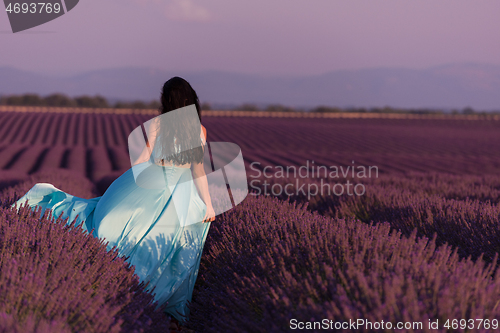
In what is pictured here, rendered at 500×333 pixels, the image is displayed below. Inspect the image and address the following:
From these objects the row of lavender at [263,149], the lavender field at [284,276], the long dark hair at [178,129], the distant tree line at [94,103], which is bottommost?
the row of lavender at [263,149]

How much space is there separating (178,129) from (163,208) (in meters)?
0.63

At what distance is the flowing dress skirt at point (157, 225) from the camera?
2662mm

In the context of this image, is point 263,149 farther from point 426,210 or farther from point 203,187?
point 203,187

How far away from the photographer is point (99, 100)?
189 ft

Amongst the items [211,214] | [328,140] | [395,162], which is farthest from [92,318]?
[328,140]

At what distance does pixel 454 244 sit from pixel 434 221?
34cm

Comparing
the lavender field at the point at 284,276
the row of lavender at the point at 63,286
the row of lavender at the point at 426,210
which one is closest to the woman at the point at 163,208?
the lavender field at the point at 284,276

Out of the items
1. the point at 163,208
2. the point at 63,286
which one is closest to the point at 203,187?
the point at 163,208

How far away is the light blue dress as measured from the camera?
8.73ft

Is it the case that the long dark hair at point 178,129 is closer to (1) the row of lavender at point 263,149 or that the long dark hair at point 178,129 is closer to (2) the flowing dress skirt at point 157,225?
(2) the flowing dress skirt at point 157,225

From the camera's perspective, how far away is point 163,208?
283cm

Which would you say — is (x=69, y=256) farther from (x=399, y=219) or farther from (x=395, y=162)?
(x=395, y=162)

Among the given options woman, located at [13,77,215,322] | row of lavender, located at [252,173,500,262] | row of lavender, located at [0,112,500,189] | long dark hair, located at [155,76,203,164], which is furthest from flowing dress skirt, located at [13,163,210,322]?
row of lavender, located at [0,112,500,189]

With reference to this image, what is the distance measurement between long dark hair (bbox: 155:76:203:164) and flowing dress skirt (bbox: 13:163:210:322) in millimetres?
123
